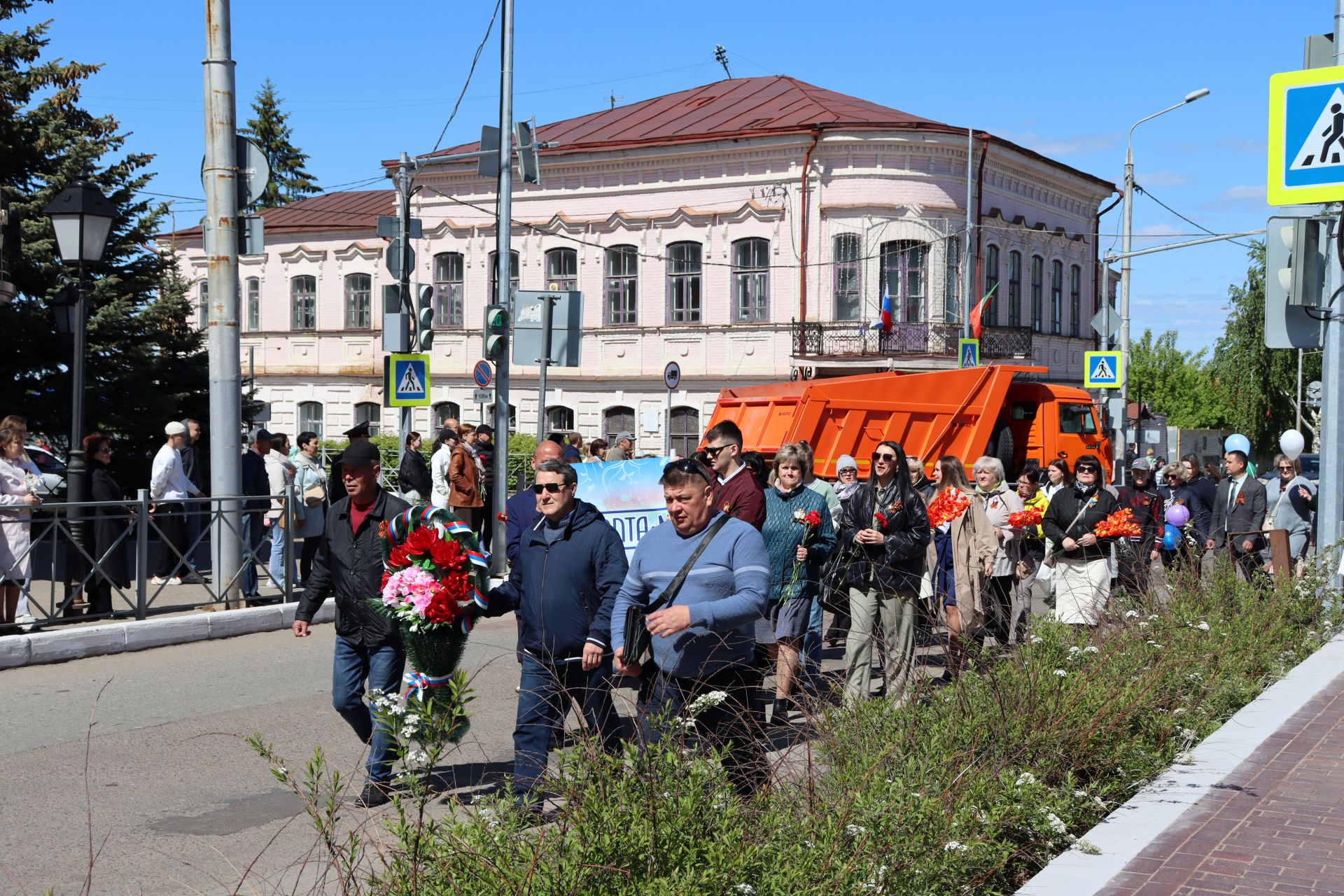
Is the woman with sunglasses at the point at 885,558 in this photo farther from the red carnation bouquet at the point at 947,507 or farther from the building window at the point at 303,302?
the building window at the point at 303,302

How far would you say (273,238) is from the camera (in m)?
45.2

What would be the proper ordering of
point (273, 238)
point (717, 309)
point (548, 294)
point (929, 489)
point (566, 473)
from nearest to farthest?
point (566, 473) < point (929, 489) < point (548, 294) < point (717, 309) < point (273, 238)

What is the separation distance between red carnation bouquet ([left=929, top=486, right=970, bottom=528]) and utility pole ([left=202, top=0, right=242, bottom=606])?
7.31 meters

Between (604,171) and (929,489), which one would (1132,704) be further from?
(604,171)

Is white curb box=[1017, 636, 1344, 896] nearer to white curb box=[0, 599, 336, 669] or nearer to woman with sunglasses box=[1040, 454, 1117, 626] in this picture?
woman with sunglasses box=[1040, 454, 1117, 626]

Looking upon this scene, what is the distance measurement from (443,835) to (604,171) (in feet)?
118

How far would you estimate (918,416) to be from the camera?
20406 mm

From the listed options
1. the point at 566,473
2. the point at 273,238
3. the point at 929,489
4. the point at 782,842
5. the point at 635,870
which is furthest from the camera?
the point at 273,238

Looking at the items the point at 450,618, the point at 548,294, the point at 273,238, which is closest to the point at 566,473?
the point at 450,618

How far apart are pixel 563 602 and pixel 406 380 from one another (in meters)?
12.9

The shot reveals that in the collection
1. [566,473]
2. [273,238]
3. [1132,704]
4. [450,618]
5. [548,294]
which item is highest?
[273,238]

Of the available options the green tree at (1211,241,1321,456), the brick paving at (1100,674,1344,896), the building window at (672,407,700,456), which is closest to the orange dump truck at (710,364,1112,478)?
the brick paving at (1100,674,1344,896)

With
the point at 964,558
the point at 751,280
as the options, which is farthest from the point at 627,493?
the point at 751,280

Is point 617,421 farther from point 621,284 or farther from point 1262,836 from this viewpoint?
point 1262,836
